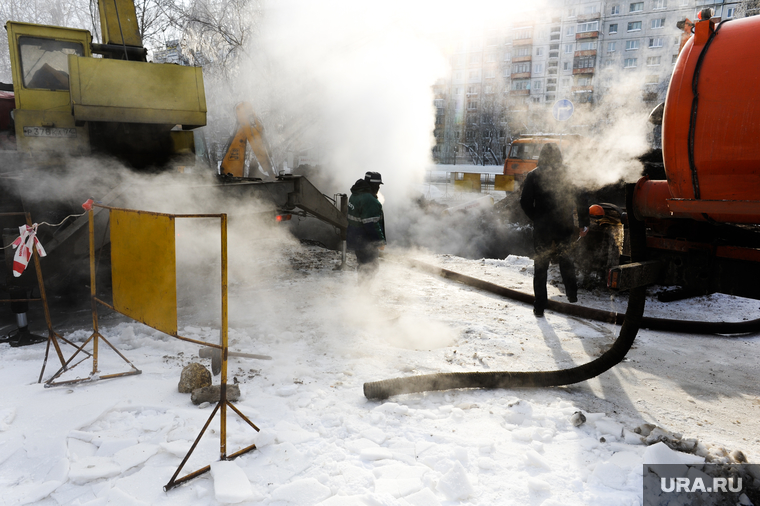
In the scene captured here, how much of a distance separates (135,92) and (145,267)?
3.13 meters

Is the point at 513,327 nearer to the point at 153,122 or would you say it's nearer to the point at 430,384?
the point at 430,384

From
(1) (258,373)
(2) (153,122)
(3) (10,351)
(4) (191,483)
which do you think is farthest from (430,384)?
(2) (153,122)

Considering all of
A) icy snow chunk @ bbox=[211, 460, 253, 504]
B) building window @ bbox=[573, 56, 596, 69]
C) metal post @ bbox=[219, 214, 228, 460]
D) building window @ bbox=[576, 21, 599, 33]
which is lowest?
icy snow chunk @ bbox=[211, 460, 253, 504]

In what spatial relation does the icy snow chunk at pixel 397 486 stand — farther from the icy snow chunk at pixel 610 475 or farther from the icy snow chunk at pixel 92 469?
the icy snow chunk at pixel 92 469

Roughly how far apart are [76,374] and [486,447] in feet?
10.7

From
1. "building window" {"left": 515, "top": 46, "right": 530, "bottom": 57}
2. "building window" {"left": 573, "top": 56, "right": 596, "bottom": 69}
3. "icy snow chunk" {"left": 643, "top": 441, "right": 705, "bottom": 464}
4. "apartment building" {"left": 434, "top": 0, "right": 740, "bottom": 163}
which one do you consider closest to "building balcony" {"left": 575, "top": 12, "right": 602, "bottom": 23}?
"apartment building" {"left": 434, "top": 0, "right": 740, "bottom": 163}

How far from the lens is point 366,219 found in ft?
19.9

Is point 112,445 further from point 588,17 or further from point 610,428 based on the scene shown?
point 588,17

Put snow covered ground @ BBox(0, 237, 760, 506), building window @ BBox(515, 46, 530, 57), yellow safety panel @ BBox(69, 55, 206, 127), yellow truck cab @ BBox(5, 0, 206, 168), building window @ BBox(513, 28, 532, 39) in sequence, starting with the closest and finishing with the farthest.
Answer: snow covered ground @ BBox(0, 237, 760, 506), yellow safety panel @ BBox(69, 55, 206, 127), yellow truck cab @ BBox(5, 0, 206, 168), building window @ BBox(515, 46, 530, 57), building window @ BBox(513, 28, 532, 39)

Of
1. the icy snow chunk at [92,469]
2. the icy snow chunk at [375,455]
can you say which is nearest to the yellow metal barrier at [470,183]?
the icy snow chunk at [375,455]

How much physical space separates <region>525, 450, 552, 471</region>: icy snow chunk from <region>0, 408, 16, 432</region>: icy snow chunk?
3232mm

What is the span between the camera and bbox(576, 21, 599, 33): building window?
43.8m

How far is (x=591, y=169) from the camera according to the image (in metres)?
A: 5.75

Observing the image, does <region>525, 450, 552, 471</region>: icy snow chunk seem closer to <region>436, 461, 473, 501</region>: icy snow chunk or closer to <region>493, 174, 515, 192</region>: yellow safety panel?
<region>436, 461, 473, 501</region>: icy snow chunk
